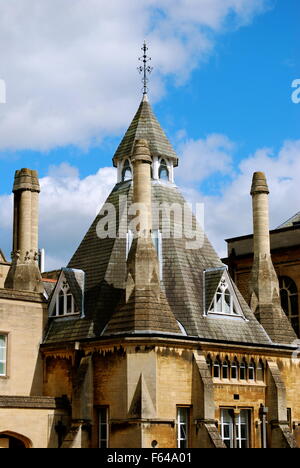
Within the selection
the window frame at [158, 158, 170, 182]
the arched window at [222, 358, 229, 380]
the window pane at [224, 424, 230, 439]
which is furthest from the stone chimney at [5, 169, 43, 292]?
the window pane at [224, 424, 230, 439]

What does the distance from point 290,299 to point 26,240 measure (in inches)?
722

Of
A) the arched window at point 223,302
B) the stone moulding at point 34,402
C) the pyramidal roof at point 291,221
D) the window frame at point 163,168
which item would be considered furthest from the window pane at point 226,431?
the pyramidal roof at point 291,221

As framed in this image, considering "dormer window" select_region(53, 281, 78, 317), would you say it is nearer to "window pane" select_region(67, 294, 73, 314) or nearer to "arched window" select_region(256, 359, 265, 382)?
"window pane" select_region(67, 294, 73, 314)

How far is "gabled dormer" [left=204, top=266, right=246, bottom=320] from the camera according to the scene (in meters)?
40.8

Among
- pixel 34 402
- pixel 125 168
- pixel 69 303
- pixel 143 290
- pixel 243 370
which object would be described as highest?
pixel 125 168

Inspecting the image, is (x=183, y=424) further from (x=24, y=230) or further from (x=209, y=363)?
(x=24, y=230)

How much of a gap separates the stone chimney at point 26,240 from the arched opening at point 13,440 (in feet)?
23.6

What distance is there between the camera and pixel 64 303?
1652 inches

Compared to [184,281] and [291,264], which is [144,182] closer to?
[184,281]

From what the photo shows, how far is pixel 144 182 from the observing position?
3988cm

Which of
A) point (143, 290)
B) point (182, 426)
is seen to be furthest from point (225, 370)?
point (143, 290)

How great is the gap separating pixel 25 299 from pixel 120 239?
5188 mm
